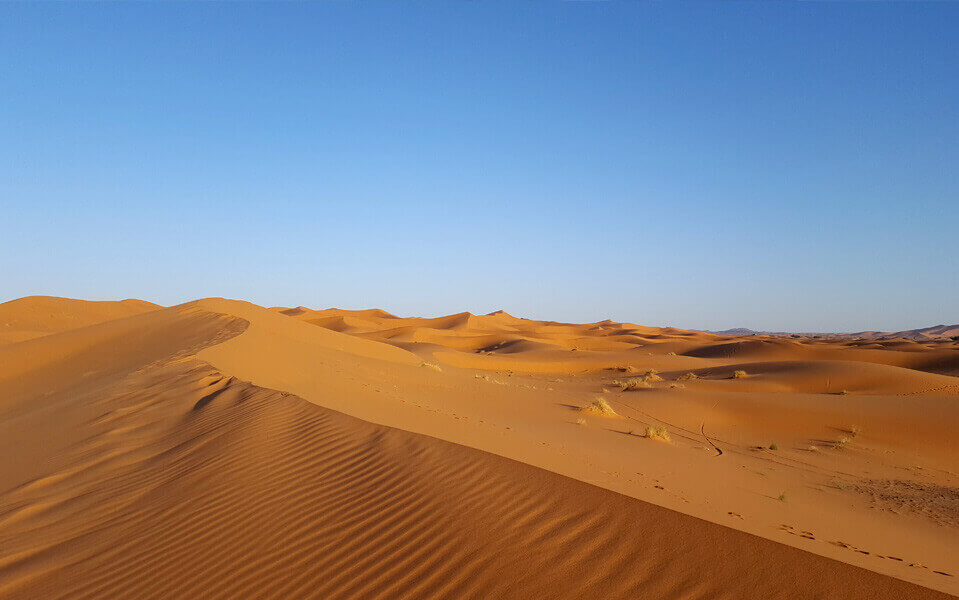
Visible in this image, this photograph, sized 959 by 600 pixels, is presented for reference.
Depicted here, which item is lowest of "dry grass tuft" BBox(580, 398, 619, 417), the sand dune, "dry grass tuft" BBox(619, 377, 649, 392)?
"dry grass tuft" BBox(580, 398, 619, 417)

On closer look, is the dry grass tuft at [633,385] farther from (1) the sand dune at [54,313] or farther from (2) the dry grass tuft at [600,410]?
(1) the sand dune at [54,313]

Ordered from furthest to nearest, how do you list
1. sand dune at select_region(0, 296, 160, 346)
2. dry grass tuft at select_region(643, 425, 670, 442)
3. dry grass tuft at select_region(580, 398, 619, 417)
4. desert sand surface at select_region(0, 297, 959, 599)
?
sand dune at select_region(0, 296, 160, 346), dry grass tuft at select_region(580, 398, 619, 417), dry grass tuft at select_region(643, 425, 670, 442), desert sand surface at select_region(0, 297, 959, 599)

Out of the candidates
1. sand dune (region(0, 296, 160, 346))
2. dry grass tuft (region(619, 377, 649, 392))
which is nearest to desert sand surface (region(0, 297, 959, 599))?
dry grass tuft (region(619, 377, 649, 392))

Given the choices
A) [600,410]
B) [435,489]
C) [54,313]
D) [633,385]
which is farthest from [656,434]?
[54,313]

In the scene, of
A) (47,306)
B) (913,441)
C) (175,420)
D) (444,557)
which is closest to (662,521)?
(444,557)

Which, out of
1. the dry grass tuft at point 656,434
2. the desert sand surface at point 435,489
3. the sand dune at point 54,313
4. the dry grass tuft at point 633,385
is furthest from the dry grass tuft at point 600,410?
the sand dune at point 54,313

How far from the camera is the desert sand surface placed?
3918mm

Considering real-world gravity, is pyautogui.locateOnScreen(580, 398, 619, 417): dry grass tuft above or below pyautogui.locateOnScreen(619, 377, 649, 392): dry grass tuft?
below

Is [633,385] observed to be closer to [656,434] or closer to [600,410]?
[600,410]

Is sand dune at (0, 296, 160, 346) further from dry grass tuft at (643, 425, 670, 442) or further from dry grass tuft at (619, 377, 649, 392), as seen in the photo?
dry grass tuft at (643, 425, 670, 442)

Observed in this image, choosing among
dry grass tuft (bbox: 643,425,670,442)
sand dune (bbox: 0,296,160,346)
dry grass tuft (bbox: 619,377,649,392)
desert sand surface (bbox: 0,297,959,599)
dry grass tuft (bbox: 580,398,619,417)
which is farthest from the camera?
sand dune (bbox: 0,296,160,346)

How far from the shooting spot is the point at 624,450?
953 centimetres

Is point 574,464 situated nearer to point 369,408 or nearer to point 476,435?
point 476,435

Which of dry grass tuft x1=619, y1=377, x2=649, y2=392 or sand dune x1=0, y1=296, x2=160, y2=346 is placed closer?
dry grass tuft x1=619, y1=377, x2=649, y2=392
